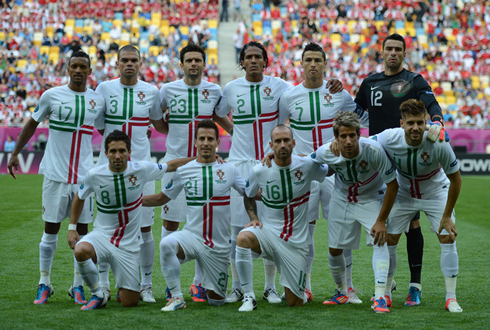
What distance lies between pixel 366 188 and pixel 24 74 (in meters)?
22.1

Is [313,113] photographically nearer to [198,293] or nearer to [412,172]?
[412,172]

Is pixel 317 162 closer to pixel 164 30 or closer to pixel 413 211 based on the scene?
pixel 413 211

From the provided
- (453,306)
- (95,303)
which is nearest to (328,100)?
(453,306)

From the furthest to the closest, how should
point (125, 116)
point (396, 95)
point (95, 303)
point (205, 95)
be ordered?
point (205, 95), point (125, 116), point (396, 95), point (95, 303)

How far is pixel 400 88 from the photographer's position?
5.79 m

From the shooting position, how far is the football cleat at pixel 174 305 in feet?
17.0

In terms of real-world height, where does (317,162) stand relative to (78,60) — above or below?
below

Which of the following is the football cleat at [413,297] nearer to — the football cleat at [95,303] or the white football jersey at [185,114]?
the white football jersey at [185,114]

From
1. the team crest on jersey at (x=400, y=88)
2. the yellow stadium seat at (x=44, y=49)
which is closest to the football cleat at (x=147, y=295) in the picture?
the team crest on jersey at (x=400, y=88)

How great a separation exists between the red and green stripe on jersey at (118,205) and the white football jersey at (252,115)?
1265 millimetres

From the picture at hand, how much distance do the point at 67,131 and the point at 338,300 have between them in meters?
3.02

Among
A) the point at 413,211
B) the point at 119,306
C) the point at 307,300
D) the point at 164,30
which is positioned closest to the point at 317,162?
the point at 413,211

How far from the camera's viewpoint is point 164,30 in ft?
94.6

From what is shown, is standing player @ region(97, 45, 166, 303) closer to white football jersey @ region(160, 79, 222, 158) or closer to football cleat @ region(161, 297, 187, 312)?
white football jersey @ region(160, 79, 222, 158)
